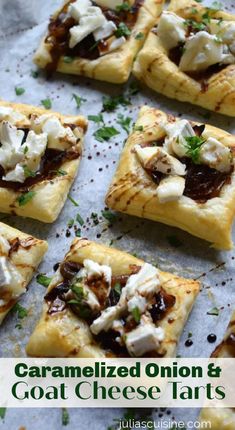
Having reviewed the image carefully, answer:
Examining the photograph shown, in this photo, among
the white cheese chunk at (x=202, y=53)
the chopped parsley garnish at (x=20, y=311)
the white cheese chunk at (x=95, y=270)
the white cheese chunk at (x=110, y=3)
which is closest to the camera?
the white cheese chunk at (x=95, y=270)

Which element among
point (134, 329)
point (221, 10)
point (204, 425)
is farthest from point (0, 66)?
point (204, 425)

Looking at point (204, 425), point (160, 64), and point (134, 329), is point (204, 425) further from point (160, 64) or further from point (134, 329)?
point (160, 64)

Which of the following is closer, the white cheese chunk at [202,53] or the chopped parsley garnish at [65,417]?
the chopped parsley garnish at [65,417]

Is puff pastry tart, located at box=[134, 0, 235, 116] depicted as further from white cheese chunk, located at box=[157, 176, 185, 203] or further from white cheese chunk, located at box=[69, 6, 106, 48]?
white cheese chunk, located at box=[157, 176, 185, 203]

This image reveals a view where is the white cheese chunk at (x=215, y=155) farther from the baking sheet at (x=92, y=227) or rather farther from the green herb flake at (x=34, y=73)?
the green herb flake at (x=34, y=73)

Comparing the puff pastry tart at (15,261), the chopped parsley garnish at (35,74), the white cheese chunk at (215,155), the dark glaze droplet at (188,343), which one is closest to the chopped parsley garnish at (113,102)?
the chopped parsley garnish at (35,74)

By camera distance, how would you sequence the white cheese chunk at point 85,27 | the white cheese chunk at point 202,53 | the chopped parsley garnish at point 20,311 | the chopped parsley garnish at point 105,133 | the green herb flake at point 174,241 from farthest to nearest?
the white cheese chunk at point 85,27 → the chopped parsley garnish at point 105,133 → the white cheese chunk at point 202,53 → the green herb flake at point 174,241 → the chopped parsley garnish at point 20,311

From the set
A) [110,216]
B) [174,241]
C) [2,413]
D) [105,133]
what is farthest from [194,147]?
[2,413]
